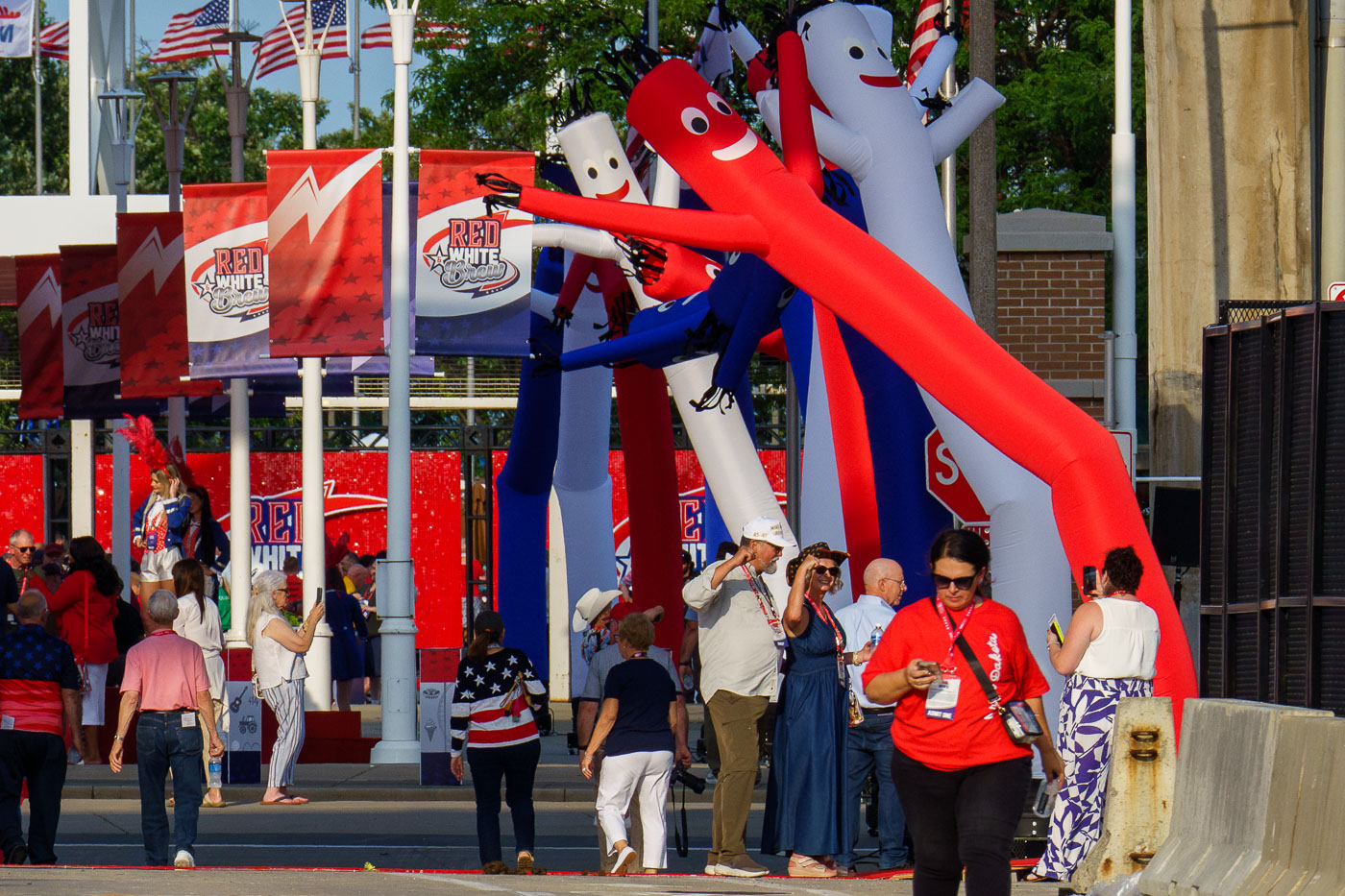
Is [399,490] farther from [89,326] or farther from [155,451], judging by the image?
[89,326]

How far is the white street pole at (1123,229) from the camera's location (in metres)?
17.5

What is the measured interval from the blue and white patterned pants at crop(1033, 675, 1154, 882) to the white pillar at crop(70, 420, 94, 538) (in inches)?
841

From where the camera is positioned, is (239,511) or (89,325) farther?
(89,325)

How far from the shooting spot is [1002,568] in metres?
14.1

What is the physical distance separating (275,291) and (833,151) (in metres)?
7.03

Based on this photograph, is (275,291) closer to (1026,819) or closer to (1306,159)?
(1306,159)

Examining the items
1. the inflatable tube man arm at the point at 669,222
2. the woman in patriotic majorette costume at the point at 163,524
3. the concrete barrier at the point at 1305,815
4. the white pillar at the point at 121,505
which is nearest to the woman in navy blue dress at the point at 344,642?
the woman in patriotic majorette costume at the point at 163,524

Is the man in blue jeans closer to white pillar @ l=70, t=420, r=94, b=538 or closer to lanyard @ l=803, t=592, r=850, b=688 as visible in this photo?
lanyard @ l=803, t=592, r=850, b=688

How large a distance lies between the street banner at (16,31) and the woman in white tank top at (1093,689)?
45.0m

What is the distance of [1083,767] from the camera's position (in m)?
10.8

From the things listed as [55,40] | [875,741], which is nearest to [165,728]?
[875,741]

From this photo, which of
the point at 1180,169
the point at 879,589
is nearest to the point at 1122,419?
the point at 1180,169

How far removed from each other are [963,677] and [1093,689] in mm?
3174

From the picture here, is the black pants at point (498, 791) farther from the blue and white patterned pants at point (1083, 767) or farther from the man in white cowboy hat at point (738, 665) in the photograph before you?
the blue and white patterned pants at point (1083, 767)
